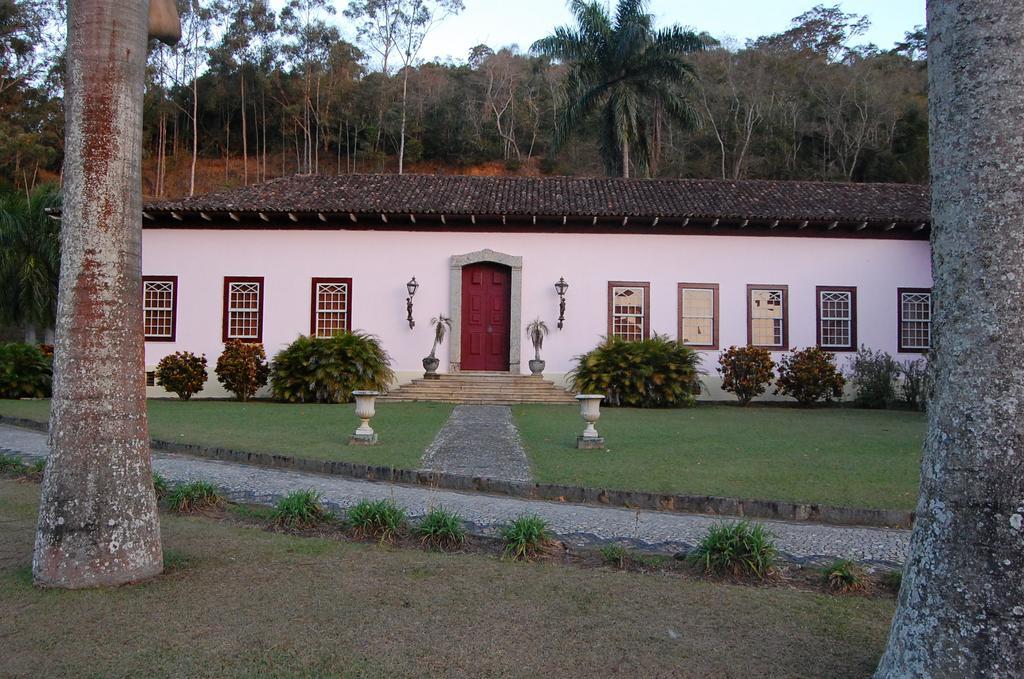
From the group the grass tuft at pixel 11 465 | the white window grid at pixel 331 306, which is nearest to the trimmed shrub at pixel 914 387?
the white window grid at pixel 331 306

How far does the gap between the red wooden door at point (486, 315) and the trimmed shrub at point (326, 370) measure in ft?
7.90

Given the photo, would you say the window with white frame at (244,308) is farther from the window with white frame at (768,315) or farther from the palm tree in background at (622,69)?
the palm tree in background at (622,69)

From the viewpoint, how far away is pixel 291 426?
1129cm

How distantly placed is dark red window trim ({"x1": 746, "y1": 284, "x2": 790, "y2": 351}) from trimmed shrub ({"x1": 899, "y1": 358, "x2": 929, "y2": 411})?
2.46 meters

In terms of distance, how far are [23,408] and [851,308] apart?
16858mm

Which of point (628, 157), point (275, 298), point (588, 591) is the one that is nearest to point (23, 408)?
point (275, 298)

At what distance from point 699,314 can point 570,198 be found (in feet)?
13.1

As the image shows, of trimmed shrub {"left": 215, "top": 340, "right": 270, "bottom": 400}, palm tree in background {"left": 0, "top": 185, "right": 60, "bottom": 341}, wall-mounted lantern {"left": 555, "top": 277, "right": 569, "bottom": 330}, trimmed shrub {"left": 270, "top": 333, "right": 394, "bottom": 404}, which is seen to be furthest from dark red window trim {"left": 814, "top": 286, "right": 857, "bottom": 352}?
palm tree in background {"left": 0, "top": 185, "right": 60, "bottom": 341}

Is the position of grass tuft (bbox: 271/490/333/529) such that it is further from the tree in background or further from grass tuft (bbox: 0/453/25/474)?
grass tuft (bbox: 0/453/25/474)

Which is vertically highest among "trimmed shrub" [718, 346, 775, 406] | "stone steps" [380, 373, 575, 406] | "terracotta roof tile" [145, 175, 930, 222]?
"terracotta roof tile" [145, 175, 930, 222]

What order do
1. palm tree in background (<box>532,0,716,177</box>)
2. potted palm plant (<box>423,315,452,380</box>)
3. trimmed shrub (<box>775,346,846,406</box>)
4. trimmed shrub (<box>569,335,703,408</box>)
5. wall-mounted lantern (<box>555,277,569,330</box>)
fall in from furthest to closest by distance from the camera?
palm tree in background (<box>532,0,716,177</box>) → wall-mounted lantern (<box>555,277,569,330</box>) → potted palm plant (<box>423,315,452,380</box>) → trimmed shrub (<box>775,346,846,406</box>) → trimmed shrub (<box>569,335,703,408</box>)

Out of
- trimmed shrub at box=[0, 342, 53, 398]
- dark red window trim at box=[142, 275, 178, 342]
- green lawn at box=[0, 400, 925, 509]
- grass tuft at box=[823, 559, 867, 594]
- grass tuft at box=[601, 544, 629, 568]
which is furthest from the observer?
dark red window trim at box=[142, 275, 178, 342]

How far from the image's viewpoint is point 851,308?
1762cm

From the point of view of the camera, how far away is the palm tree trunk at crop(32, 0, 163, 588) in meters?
4.11
